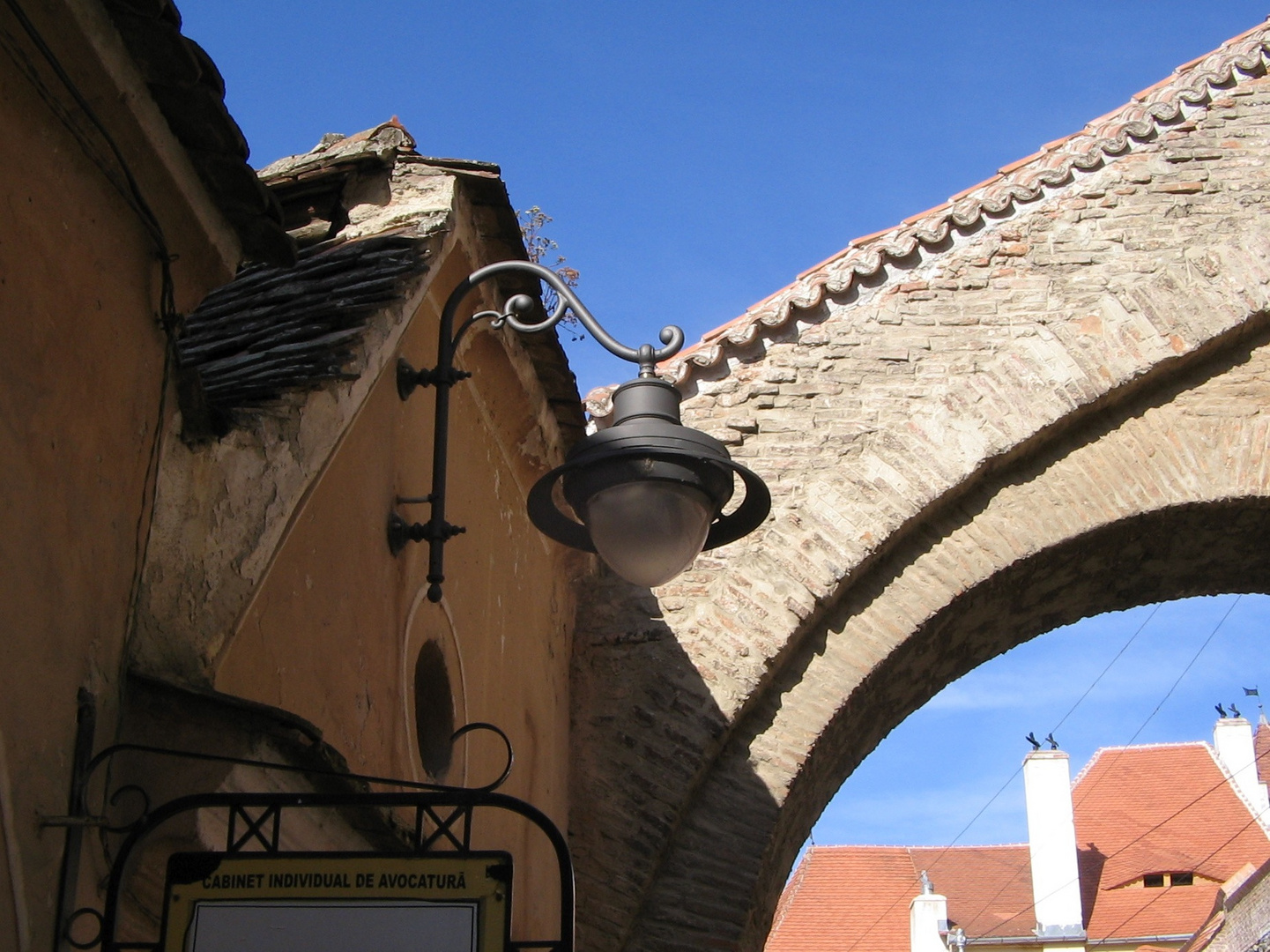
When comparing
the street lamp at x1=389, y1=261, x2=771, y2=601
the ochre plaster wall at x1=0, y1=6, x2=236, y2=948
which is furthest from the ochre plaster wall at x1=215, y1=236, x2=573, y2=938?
the street lamp at x1=389, y1=261, x2=771, y2=601

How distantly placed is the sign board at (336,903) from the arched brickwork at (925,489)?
4.01m

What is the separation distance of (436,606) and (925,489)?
2.68 meters

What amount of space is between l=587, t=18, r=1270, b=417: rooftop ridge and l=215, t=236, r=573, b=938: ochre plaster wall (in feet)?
4.20

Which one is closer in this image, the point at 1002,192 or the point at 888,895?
the point at 1002,192

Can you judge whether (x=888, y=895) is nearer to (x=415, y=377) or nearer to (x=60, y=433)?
(x=415, y=377)

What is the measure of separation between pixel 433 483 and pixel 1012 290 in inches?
143

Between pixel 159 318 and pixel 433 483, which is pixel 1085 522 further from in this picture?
pixel 159 318

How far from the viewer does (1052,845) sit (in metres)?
23.8

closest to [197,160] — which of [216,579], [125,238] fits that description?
[125,238]

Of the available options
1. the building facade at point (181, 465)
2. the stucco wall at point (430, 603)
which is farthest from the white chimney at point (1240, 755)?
the building facade at point (181, 465)

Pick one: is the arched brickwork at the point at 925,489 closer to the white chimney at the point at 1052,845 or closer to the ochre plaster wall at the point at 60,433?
the ochre plaster wall at the point at 60,433

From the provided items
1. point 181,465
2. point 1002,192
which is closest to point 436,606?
point 181,465

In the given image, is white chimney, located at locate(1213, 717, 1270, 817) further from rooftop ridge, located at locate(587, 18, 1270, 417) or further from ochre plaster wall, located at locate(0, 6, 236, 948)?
ochre plaster wall, located at locate(0, 6, 236, 948)

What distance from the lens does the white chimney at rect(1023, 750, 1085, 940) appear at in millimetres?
23172
